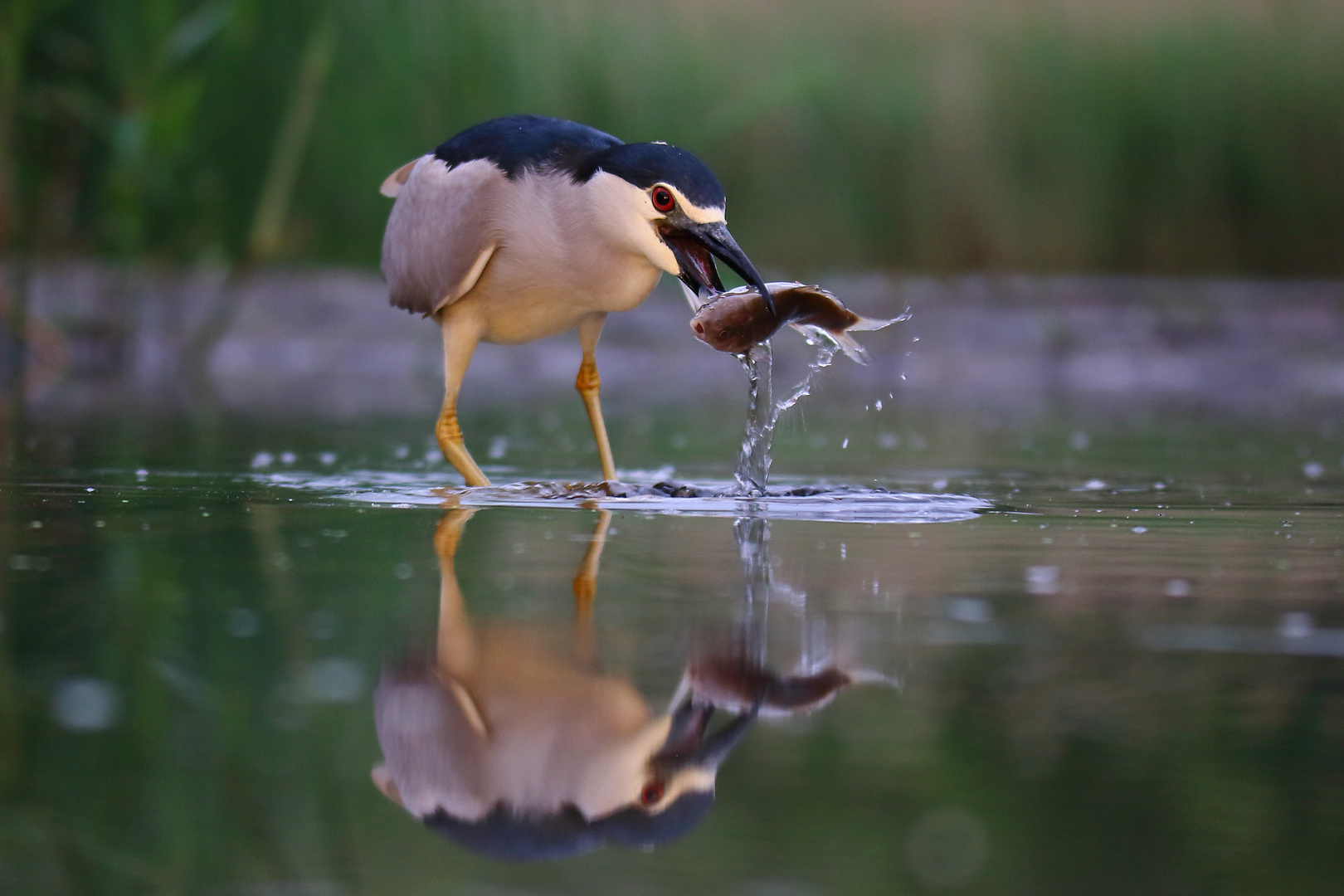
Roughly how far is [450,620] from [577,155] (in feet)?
7.66

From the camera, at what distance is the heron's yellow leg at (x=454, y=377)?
5.22 m

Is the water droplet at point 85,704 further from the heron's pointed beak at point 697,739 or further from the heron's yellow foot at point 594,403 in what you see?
the heron's yellow foot at point 594,403

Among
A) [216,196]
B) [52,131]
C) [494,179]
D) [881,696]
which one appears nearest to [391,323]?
[216,196]

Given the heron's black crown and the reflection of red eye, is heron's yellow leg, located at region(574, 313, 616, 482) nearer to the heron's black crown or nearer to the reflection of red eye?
the heron's black crown

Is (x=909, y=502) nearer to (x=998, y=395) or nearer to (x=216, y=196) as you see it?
(x=998, y=395)

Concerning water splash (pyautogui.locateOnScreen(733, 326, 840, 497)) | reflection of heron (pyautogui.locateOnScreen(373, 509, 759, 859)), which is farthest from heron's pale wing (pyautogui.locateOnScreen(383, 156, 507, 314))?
reflection of heron (pyautogui.locateOnScreen(373, 509, 759, 859))

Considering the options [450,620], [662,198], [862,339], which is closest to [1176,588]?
[450,620]

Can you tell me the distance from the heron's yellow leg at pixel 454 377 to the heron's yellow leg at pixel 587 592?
3.38 ft

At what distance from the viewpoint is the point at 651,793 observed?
2.01 metres

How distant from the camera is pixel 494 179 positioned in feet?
16.6

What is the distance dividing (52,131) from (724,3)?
3.90m

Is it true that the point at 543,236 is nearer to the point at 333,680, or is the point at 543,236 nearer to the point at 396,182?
the point at 396,182

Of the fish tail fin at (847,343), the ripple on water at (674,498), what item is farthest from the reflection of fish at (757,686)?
the fish tail fin at (847,343)

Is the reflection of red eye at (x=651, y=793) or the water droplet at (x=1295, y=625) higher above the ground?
the water droplet at (x=1295, y=625)
